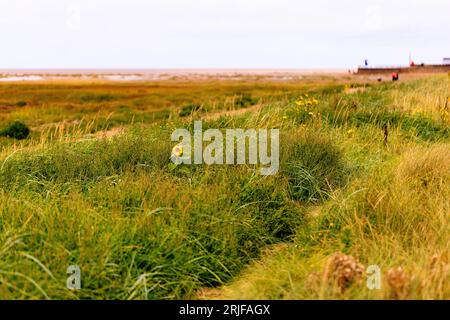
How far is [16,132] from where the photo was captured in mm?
15148

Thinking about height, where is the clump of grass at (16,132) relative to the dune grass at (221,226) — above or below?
below

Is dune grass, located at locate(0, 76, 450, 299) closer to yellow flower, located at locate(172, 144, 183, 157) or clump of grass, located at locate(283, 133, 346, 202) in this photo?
clump of grass, located at locate(283, 133, 346, 202)

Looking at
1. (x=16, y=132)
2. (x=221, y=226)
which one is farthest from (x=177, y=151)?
(x=16, y=132)

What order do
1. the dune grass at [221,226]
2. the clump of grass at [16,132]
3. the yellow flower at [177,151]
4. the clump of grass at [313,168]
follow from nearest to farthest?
the dune grass at [221,226] → the yellow flower at [177,151] → the clump of grass at [313,168] → the clump of grass at [16,132]

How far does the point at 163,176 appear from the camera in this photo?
481 cm

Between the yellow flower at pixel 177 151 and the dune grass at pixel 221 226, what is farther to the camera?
the yellow flower at pixel 177 151

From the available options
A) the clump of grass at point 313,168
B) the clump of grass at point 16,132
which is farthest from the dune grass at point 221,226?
the clump of grass at point 16,132

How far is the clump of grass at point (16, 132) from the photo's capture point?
49.0 feet

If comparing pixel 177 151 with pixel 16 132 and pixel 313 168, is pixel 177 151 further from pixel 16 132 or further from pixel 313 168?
pixel 16 132

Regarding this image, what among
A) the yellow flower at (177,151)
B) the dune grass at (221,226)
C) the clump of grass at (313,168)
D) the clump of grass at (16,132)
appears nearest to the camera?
the dune grass at (221,226)

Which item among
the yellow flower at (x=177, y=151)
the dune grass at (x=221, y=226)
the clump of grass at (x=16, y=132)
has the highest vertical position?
the yellow flower at (x=177, y=151)

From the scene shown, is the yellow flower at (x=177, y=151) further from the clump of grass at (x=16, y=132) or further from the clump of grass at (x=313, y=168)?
the clump of grass at (x=16, y=132)

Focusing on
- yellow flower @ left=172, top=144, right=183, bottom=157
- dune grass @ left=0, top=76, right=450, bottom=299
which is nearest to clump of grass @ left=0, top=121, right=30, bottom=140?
dune grass @ left=0, top=76, right=450, bottom=299
